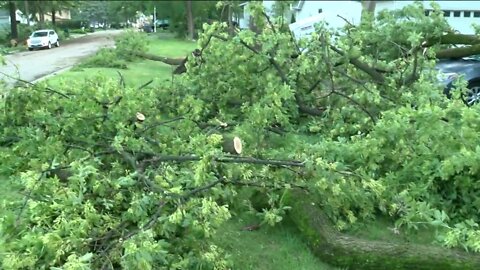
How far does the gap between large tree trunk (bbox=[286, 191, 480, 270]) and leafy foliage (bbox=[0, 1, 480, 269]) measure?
13 cm

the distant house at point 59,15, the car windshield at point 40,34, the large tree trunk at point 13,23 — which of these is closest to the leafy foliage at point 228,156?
the car windshield at point 40,34

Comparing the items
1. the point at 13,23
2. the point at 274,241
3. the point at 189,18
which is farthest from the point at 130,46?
the point at 13,23

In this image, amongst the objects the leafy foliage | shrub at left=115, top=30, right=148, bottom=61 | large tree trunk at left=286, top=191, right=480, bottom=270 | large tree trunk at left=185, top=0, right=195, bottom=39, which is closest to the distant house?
large tree trunk at left=185, top=0, right=195, bottom=39

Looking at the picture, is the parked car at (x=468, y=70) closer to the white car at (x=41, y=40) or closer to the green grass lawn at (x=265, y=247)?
the green grass lawn at (x=265, y=247)

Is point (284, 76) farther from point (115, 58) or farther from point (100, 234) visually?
point (115, 58)

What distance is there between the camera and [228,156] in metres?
3.88

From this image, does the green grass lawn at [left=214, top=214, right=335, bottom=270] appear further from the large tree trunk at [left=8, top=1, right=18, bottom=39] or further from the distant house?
the distant house

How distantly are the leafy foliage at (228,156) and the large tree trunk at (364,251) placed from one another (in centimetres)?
13

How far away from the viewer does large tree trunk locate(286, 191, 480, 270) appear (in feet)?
11.4

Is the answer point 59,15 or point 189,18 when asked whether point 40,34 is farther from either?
point 59,15

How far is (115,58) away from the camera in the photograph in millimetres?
17766

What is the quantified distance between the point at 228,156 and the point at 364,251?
3.75 ft

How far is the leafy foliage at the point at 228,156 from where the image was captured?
327cm

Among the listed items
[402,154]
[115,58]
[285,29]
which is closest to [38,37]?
[115,58]
